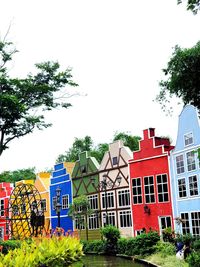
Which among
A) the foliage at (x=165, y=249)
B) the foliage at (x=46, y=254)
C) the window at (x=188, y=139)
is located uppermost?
the window at (x=188, y=139)

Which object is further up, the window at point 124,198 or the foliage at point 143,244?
the window at point 124,198

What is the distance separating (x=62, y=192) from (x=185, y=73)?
67.0 feet

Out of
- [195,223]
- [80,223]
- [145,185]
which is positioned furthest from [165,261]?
[80,223]

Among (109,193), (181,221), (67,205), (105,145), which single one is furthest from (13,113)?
(105,145)

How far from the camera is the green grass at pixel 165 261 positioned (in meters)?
18.3

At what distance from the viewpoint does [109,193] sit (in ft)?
120

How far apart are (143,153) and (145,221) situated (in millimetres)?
5164

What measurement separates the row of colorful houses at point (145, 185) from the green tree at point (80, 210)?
3.11 ft

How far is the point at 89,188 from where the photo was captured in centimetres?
3894

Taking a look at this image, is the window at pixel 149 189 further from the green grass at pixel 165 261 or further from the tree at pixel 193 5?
the tree at pixel 193 5

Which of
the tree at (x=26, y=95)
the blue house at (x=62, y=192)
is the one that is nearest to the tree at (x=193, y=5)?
the tree at (x=26, y=95)

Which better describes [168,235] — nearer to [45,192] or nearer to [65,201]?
[65,201]

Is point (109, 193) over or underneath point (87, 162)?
underneath

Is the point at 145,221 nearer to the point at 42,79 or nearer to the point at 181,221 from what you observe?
the point at 181,221
